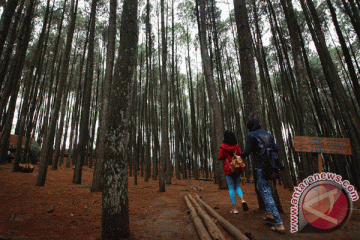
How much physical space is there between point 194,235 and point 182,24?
10305 millimetres

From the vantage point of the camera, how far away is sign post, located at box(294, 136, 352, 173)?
2627 mm

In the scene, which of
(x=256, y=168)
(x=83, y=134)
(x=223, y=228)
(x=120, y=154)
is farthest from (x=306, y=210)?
(x=83, y=134)

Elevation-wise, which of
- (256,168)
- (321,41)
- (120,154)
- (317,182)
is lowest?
(317,182)

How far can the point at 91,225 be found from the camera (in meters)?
2.15

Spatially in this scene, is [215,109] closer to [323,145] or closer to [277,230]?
[323,145]

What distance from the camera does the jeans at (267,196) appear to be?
1.79m

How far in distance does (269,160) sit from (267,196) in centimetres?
40

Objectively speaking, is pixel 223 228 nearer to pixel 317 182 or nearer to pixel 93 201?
pixel 317 182

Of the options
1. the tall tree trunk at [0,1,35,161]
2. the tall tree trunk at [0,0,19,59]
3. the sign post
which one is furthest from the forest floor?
the tall tree trunk at [0,1,35,161]

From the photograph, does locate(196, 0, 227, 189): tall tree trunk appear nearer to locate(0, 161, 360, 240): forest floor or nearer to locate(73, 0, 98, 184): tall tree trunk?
locate(0, 161, 360, 240): forest floor
